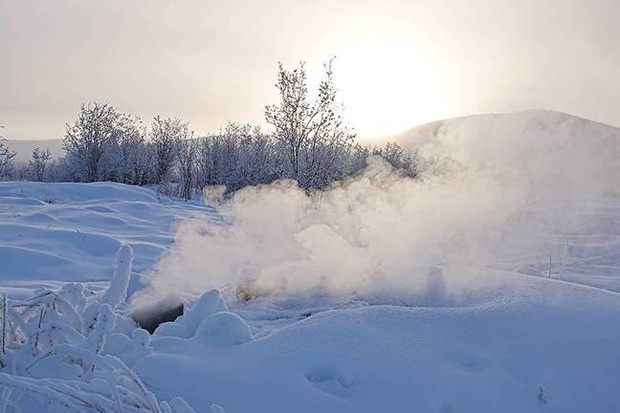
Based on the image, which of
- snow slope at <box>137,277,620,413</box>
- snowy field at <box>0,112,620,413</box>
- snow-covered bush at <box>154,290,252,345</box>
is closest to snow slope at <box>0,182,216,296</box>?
snowy field at <box>0,112,620,413</box>

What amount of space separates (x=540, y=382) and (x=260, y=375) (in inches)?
50.4

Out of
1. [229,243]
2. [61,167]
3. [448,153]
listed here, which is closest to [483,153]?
[448,153]

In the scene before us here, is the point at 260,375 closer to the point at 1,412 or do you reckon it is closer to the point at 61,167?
the point at 1,412

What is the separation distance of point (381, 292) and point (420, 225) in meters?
3.57

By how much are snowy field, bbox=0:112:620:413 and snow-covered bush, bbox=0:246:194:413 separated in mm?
45

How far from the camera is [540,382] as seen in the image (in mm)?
2646

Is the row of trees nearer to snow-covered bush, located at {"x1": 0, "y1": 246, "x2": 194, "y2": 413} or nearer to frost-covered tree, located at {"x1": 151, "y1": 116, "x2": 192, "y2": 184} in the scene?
frost-covered tree, located at {"x1": 151, "y1": 116, "x2": 192, "y2": 184}

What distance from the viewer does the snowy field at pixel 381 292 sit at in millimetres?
2477

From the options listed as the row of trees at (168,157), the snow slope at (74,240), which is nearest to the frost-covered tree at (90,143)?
the row of trees at (168,157)

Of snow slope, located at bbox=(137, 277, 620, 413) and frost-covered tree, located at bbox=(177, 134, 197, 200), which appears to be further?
frost-covered tree, located at bbox=(177, 134, 197, 200)

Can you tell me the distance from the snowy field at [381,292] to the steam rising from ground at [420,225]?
30 millimetres

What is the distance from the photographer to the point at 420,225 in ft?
25.6

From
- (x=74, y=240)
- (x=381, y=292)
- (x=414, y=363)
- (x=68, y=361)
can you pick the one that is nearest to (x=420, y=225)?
(x=381, y=292)

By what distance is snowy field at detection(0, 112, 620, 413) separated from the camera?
2477mm
